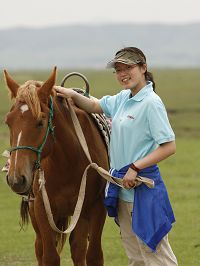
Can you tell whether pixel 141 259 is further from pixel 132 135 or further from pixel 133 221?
pixel 132 135

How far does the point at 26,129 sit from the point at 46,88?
378 mm

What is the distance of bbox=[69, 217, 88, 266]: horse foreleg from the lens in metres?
6.99

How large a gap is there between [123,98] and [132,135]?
1.49 ft

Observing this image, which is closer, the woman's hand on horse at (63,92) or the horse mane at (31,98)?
the horse mane at (31,98)

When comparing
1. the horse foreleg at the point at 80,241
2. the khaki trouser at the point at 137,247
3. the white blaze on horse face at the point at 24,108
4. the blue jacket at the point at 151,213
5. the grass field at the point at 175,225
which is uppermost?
the white blaze on horse face at the point at 24,108

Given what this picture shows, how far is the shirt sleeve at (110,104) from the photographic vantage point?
6.47 m

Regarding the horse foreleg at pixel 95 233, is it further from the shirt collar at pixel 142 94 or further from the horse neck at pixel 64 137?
the shirt collar at pixel 142 94

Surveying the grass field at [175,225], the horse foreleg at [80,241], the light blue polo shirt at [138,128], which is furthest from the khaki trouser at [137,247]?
the grass field at [175,225]

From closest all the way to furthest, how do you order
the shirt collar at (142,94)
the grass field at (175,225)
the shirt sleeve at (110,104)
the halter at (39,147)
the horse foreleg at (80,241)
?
1. the halter at (39,147)
2. the shirt collar at (142,94)
3. the shirt sleeve at (110,104)
4. the horse foreleg at (80,241)
5. the grass field at (175,225)

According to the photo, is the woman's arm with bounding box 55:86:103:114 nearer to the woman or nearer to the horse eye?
the woman

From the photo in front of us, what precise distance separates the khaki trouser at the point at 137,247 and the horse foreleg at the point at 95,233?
2.31 feet

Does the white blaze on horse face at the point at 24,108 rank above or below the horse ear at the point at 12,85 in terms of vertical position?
below

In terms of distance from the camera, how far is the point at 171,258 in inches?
240

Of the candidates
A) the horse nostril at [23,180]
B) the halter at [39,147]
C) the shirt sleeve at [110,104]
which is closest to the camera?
the horse nostril at [23,180]
